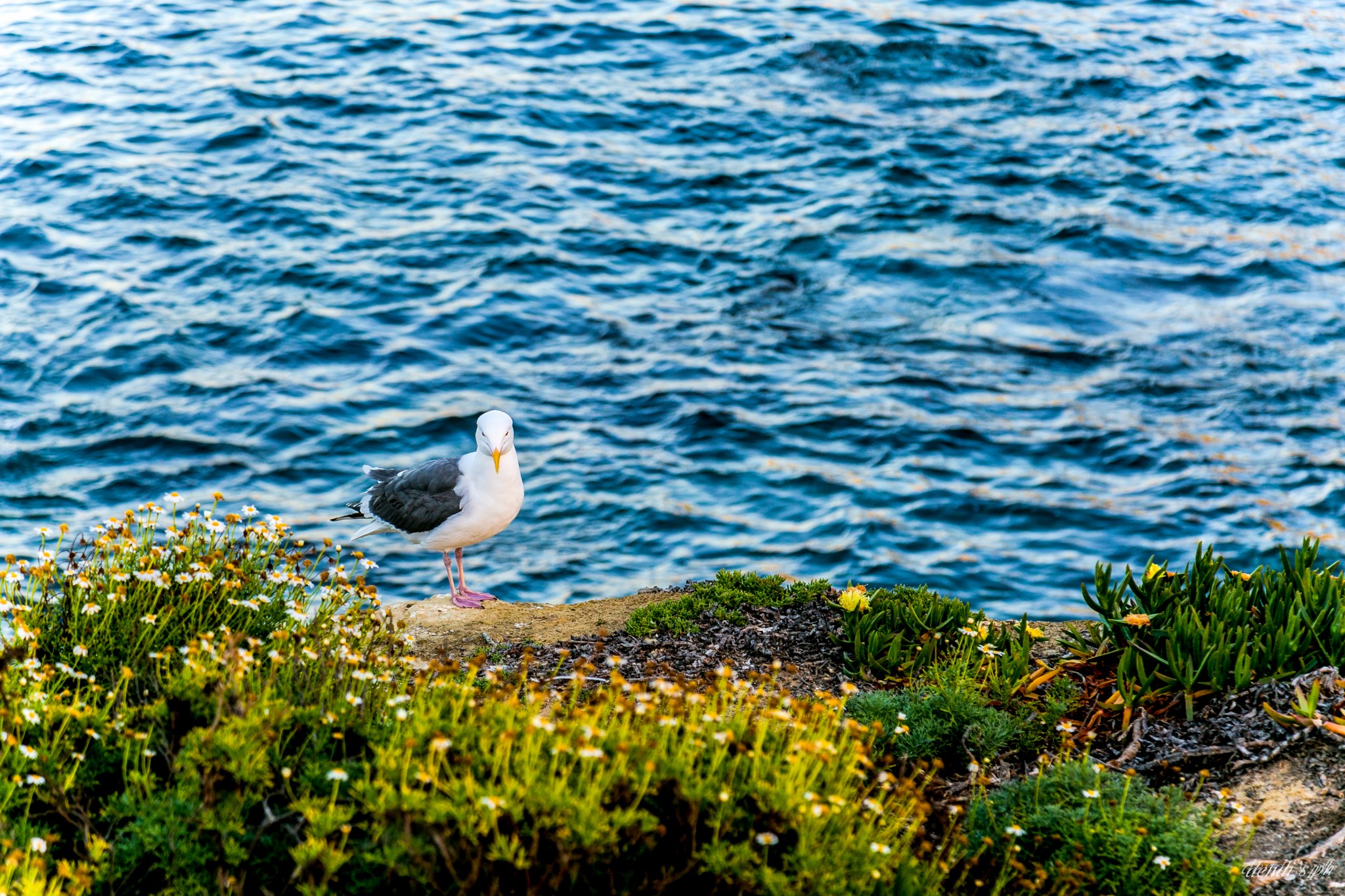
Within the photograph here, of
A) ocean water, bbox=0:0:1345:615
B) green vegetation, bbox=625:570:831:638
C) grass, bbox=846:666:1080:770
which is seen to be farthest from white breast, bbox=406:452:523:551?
grass, bbox=846:666:1080:770

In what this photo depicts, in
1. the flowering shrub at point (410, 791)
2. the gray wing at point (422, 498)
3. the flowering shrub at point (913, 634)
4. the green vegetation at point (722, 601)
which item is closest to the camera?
the flowering shrub at point (410, 791)

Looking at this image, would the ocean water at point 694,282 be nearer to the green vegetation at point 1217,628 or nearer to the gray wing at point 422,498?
the gray wing at point 422,498

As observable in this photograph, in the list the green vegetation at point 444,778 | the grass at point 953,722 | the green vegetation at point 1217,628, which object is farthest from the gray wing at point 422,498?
the green vegetation at point 1217,628

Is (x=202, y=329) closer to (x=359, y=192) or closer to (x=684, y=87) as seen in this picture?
(x=359, y=192)

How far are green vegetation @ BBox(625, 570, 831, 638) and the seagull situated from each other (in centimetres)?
113

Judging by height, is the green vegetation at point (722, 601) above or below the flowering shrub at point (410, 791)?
below

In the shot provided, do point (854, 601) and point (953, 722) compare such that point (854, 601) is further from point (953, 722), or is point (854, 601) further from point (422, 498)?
point (422, 498)

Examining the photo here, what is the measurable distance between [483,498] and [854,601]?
235 centimetres

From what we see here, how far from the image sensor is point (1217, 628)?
5551 millimetres

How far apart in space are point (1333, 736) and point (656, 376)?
311 inches

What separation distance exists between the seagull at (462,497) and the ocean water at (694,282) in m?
2.33

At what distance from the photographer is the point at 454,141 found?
53.5 feet

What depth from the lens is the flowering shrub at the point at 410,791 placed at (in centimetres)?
341

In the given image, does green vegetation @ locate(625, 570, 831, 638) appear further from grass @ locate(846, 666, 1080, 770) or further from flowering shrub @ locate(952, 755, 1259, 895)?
flowering shrub @ locate(952, 755, 1259, 895)
